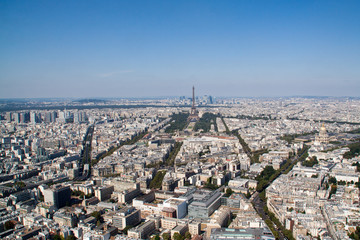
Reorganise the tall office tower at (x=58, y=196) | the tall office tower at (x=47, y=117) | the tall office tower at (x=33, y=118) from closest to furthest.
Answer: the tall office tower at (x=58, y=196) < the tall office tower at (x=33, y=118) < the tall office tower at (x=47, y=117)

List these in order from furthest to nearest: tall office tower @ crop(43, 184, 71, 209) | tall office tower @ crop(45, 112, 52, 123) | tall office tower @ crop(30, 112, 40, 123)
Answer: tall office tower @ crop(45, 112, 52, 123), tall office tower @ crop(30, 112, 40, 123), tall office tower @ crop(43, 184, 71, 209)

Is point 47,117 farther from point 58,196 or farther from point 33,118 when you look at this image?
point 58,196

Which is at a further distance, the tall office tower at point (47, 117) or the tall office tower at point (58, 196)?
the tall office tower at point (47, 117)

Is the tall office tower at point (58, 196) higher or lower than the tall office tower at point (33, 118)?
lower

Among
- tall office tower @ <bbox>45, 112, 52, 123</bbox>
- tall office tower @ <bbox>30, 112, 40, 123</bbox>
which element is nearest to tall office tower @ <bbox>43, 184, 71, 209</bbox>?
tall office tower @ <bbox>30, 112, 40, 123</bbox>

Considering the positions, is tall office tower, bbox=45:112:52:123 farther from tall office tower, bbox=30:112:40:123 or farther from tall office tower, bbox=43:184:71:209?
tall office tower, bbox=43:184:71:209

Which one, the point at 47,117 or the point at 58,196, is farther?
the point at 47,117

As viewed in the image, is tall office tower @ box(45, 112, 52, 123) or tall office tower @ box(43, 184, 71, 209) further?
tall office tower @ box(45, 112, 52, 123)

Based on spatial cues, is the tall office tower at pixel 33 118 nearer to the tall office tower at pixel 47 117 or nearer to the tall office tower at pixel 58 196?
the tall office tower at pixel 47 117

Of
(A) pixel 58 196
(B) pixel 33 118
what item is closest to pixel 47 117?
(B) pixel 33 118

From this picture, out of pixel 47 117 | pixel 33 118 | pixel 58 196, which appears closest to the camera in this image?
pixel 58 196

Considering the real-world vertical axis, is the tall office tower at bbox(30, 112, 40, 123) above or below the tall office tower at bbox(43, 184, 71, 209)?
above

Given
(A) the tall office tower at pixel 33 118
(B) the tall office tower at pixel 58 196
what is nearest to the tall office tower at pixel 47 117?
(A) the tall office tower at pixel 33 118
